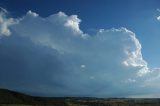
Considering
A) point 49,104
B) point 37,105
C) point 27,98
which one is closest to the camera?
point 37,105

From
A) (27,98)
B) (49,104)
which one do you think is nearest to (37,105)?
(49,104)

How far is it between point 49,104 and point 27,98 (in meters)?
19.3

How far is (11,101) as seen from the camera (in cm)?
17200

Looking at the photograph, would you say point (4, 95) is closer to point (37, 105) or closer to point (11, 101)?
point (11, 101)

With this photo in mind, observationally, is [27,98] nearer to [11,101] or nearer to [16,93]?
[16,93]

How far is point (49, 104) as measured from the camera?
181 meters

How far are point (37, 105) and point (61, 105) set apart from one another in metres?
23.5

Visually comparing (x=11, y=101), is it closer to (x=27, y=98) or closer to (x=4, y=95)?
(x=4, y=95)

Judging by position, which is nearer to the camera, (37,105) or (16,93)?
(37,105)

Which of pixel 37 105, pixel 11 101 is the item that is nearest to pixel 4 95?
pixel 11 101

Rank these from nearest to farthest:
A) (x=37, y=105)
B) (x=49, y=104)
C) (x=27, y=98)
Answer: (x=37, y=105) → (x=49, y=104) → (x=27, y=98)

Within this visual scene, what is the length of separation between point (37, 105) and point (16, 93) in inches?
Answer: 1230

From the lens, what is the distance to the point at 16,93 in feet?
638

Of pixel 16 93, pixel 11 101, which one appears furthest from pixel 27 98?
pixel 11 101
